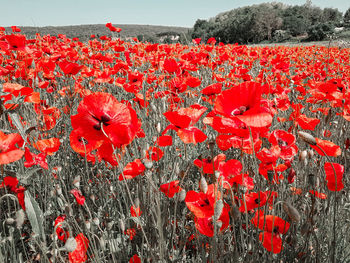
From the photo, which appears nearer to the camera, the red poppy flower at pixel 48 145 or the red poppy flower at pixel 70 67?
the red poppy flower at pixel 48 145

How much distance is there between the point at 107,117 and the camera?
106cm

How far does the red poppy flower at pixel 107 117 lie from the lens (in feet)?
3.39

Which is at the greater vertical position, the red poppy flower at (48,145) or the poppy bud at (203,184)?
the red poppy flower at (48,145)

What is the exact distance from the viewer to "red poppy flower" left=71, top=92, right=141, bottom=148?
1.03m

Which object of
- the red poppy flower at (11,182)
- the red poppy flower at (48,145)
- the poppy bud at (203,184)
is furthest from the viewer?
the red poppy flower at (48,145)

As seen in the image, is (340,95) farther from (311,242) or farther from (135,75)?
(135,75)

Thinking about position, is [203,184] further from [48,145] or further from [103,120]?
[48,145]

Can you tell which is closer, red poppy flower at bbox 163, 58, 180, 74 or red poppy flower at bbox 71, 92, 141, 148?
red poppy flower at bbox 71, 92, 141, 148

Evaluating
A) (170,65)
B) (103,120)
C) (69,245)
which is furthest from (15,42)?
(69,245)

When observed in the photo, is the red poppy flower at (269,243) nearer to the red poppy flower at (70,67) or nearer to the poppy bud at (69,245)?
the poppy bud at (69,245)

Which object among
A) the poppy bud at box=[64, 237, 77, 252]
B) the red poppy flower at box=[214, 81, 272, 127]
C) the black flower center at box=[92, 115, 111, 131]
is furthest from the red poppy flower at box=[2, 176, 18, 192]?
the red poppy flower at box=[214, 81, 272, 127]

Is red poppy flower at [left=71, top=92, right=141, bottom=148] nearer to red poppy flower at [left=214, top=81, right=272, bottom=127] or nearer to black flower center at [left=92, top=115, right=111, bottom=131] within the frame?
black flower center at [left=92, top=115, right=111, bottom=131]

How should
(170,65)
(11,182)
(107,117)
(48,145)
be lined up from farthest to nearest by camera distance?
(170,65)
(48,145)
(11,182)
(107,117)

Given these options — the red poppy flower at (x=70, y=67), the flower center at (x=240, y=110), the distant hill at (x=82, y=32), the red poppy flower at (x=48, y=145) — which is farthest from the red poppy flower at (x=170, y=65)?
the flower center at (x=240, y=110)
